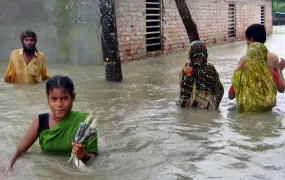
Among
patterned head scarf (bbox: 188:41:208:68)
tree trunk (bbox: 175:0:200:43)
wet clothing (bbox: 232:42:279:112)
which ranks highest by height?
tree trunk (bbox: 175:0:200:43)

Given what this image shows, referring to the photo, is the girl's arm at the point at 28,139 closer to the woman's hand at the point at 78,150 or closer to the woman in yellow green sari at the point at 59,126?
the woman in yellow green sari at the point at 59,126

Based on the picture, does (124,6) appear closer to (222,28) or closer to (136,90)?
(136,90)

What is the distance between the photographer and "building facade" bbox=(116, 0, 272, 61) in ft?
36.6

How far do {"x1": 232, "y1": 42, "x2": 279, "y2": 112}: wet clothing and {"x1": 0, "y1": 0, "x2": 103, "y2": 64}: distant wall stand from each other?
548cm

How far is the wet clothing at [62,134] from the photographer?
3537mm

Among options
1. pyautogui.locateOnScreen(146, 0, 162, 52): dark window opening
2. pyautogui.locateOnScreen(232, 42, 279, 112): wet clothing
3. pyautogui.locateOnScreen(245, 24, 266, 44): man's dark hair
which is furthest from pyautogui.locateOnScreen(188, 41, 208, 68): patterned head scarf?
pyautogui.locateOnScreen(146, 0, 162, 52): dark window opening

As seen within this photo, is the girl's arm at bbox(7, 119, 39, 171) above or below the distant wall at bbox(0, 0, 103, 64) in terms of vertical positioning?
below

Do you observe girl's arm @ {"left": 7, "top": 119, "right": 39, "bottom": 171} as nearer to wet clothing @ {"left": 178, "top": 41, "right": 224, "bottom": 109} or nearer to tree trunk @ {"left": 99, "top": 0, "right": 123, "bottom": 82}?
wet clothing @ {"left": 178, "top": 41, "right": 224, "bottom": 109}

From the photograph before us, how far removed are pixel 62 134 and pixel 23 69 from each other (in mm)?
4272

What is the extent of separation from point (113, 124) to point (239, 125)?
1.41 meters

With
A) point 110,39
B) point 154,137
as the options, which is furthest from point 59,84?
point 110,39

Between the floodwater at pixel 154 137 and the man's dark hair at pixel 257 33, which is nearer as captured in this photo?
the floodwater at pixel 154 137

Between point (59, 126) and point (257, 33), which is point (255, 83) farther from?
point (59, 126)

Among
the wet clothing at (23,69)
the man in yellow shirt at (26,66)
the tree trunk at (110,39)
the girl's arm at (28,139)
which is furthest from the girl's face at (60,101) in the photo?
the tree trunk at (110,39)
